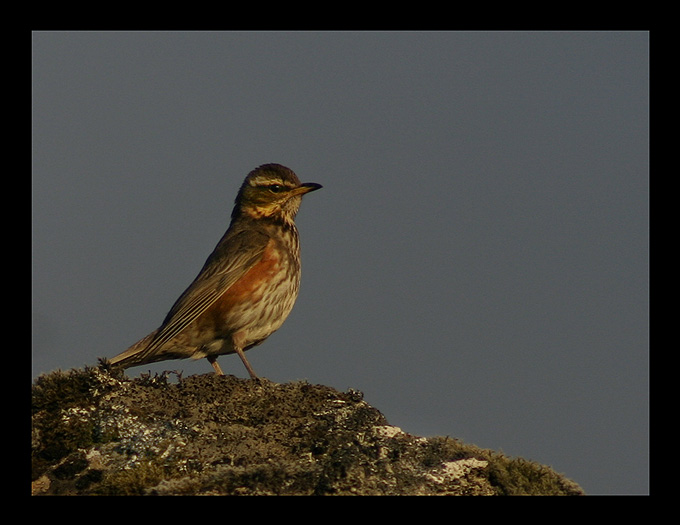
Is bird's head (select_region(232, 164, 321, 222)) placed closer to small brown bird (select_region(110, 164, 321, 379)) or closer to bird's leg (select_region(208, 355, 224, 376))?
small brown bird (select_region(110, 164, 321, 379))

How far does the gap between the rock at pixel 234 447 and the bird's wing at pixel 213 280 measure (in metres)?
3.19

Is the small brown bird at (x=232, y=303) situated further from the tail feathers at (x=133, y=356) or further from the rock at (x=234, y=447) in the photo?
the rock at (x=234, y=447)

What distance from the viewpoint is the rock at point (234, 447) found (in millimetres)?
6777

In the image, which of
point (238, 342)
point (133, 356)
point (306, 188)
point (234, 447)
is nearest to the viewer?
point (234, 447)

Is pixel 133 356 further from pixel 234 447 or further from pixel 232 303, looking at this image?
pixel 234 447

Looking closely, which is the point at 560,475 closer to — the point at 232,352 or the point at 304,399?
the point at 304,399

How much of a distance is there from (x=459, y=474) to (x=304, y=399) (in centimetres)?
171

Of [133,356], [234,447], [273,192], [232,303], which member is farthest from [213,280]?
[234,447]

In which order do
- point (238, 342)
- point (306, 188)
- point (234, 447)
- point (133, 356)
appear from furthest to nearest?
1. point (306, 188)
2. point (238, 342)
3. point (133, 356)
4. point (234, 447)

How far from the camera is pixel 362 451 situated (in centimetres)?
729

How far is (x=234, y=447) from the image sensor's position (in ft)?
23.9

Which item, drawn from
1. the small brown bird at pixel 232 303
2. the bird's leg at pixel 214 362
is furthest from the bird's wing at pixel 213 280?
the bird's leg at pixel 214 362

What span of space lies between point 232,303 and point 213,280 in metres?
0.50

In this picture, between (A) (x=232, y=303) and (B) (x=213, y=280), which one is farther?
(B) (x=213, y=280)
